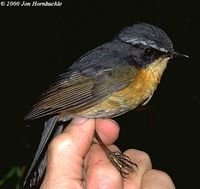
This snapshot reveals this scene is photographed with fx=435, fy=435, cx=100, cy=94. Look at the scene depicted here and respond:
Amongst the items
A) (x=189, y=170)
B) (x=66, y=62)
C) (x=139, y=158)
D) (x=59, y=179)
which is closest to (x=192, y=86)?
(x=189, y=170)

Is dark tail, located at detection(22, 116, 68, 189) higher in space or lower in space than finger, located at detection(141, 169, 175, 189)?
higher

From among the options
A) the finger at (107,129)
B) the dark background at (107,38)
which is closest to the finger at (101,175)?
the finger at (107,129)

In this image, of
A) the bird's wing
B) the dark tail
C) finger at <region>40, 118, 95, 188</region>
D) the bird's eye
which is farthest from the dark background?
finger at <region>40, 118, 95, 188</region>

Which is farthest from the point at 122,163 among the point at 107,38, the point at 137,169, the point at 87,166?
the point at 107,38

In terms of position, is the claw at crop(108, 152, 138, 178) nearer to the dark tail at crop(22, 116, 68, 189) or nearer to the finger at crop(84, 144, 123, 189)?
the finger at crop(84, 144, 123, 189)

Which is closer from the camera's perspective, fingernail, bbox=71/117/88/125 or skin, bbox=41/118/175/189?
skin, bbox=41/118/175/189

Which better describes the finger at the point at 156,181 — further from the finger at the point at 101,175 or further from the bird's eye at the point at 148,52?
the bird's eye at the point at 148,52

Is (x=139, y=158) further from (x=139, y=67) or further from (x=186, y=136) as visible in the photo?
(x=186, y=136)

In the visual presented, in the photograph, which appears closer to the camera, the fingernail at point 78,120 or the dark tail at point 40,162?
the fingernail at point 78,120
